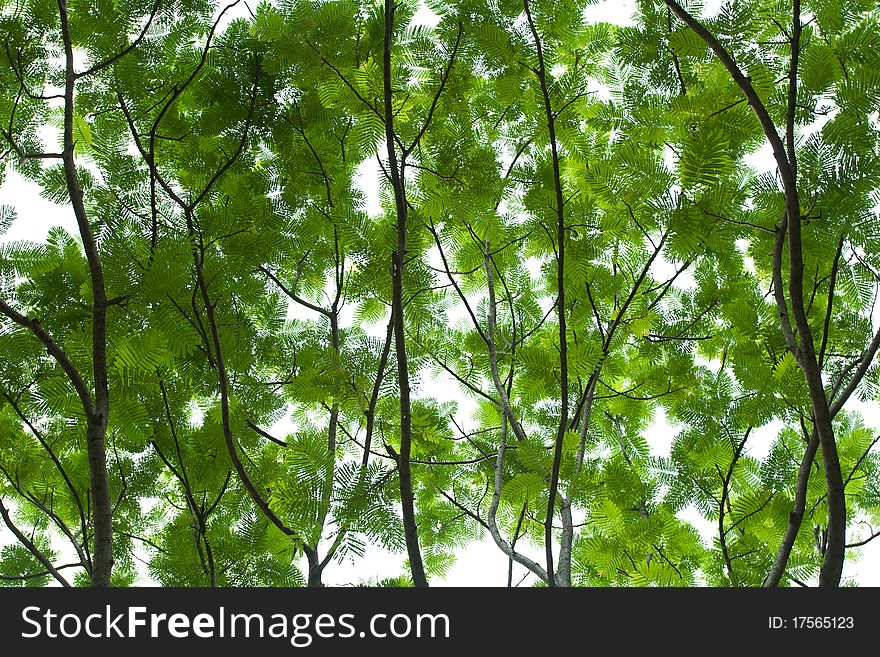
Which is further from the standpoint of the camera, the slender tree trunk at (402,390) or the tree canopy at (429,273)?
the tree canopy at (429,273)

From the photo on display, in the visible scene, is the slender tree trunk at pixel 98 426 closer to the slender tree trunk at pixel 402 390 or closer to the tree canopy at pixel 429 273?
the tree canopy at pixel 429 273

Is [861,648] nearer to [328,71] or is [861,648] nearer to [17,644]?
[17,644]

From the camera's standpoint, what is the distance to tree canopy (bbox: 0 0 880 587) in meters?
1.63

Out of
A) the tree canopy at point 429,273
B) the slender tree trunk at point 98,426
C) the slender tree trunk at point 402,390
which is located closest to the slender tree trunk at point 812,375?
the tree canopy at point 429,273

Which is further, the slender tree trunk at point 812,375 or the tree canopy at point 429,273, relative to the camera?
the tree canopy at point 429,273

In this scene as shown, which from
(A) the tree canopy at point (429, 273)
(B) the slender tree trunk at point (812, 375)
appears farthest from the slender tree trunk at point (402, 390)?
(B) the slender tree trunk at point (812, 375)

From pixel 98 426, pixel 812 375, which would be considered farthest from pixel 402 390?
pixel 812 375

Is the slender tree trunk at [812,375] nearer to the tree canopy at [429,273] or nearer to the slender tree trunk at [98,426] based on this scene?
the tree canopy at [429,273]

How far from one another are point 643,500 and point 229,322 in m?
1.54

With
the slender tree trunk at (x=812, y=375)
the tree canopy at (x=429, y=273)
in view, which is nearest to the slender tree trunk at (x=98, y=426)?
the tree canopy at (x=429, y=273)

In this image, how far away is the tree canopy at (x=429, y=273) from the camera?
1632 millimetres

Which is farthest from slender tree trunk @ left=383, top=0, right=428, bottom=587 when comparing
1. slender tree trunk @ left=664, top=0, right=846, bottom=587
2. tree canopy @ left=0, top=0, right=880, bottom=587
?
slender tree trunk @ left=664, top=0, right=846, bottom=587

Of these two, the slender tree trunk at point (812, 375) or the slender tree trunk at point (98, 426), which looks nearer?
the slender tree trunk at point (812, 375)

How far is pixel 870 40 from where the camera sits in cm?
182
